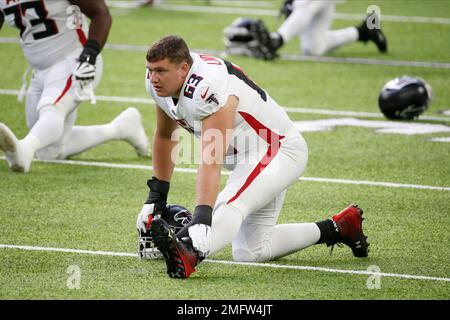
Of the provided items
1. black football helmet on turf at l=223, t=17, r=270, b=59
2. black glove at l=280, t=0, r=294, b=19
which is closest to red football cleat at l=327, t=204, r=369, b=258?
black football helmet on turf at l=223, t=17, r=270, b=59

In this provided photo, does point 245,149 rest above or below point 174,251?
above

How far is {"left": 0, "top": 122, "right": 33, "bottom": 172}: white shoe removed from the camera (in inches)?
261

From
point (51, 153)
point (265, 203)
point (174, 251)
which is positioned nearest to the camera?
point (174, 251)

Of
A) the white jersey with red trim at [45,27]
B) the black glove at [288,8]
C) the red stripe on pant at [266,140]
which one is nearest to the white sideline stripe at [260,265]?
the red stripe on pant at [266,140]

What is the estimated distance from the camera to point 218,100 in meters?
4.74

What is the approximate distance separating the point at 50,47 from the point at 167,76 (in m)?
2.82

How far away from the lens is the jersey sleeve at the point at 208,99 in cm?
472

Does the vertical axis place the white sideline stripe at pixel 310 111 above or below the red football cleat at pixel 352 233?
below

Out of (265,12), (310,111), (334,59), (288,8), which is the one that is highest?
(310,111)

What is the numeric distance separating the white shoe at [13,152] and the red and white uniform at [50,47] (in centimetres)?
47

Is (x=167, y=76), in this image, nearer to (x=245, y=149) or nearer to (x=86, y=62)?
(x=245, y=149)

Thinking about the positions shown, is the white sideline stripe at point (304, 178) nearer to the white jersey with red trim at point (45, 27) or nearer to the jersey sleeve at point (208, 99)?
the white jersey with red trim at point (45, 27)

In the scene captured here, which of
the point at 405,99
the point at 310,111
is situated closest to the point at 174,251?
the point at 405,99
